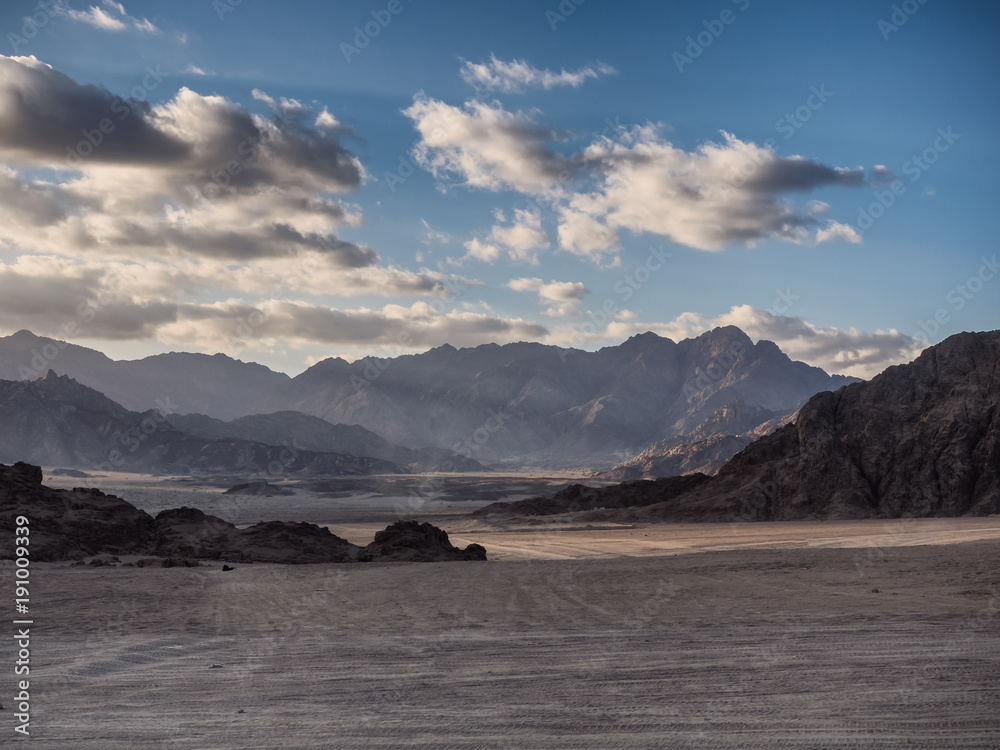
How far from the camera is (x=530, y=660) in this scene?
32.1ft

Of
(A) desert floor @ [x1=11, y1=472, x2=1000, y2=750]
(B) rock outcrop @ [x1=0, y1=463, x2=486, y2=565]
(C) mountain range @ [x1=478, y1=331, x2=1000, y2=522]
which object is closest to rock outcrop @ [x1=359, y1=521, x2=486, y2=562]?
(B) rock outcrop @ [x1=0, y1=463, x2=486, y2=565]

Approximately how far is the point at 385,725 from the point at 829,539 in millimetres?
27696

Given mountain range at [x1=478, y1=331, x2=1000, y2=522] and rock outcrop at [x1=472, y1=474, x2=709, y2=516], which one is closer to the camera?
mountain range at [x1=478, y1=331, x2=1000, y2=522]

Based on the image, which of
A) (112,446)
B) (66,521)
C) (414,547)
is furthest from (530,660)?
(112,446)

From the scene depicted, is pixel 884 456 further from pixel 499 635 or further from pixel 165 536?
pixel 499 635

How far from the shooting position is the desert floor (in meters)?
7.05

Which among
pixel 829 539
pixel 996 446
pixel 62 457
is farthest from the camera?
pixel 62 457

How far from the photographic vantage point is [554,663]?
9602 mm

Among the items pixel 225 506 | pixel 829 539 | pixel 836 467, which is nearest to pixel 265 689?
pixel 829 539

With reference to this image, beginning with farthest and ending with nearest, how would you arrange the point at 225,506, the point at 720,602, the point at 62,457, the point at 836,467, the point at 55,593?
the point at 62,457 < the point at 225,506 < the point at 836,467 < the point at 55,593 < the point at 720,602

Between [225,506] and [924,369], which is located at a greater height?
Result: [924,369]

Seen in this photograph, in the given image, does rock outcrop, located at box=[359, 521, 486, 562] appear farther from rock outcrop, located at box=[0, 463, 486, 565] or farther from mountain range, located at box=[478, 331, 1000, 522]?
mountain range, located at box=[478, 331, 1000, 522]

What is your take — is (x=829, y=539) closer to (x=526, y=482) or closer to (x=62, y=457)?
(x=526, y=482)

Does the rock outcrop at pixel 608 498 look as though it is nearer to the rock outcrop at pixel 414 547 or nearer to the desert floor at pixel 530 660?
the rock outcrop at pixel 414 547
